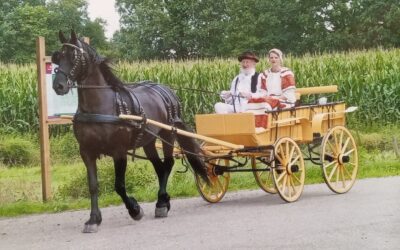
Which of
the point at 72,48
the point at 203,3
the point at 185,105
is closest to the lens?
the point at 72,48

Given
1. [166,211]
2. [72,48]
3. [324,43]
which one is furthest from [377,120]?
[324,43]

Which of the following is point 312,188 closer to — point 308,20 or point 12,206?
point 12,206

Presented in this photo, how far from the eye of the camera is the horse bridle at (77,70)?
329 inches

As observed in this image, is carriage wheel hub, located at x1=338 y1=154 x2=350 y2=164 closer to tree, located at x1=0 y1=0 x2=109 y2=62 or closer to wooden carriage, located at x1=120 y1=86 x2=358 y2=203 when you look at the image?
wooden carriage, located at x1=120 y1=86 x2=358 y2=203

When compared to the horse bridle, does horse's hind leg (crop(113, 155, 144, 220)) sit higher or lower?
lower

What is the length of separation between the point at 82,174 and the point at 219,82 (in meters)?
8.93

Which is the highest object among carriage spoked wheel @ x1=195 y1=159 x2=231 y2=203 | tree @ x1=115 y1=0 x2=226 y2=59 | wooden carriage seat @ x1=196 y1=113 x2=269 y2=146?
tree @ x1=115 y1=0 x2=226 y2=59

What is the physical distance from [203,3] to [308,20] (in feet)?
25.1

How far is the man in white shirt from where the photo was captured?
10.6 m

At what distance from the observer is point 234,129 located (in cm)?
1005

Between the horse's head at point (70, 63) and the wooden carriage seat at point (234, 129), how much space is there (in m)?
2.28

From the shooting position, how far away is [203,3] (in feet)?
173

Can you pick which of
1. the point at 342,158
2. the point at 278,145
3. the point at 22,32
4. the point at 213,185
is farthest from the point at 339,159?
the point at 22,32

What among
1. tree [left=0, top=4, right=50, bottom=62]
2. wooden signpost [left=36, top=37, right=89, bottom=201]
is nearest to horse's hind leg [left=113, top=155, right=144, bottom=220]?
wooden signpost [left=36, top=37, right=89, bottom=201]
